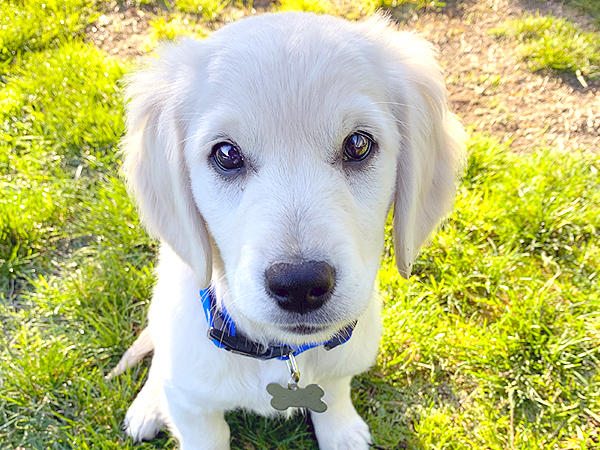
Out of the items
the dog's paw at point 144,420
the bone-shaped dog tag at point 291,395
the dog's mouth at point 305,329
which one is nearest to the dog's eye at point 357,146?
the dog's mouth at point 305,329

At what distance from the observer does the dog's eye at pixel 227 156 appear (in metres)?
1.75

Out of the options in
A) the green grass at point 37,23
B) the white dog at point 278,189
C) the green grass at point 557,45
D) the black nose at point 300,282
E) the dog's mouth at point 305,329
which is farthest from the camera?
the green grass at point 37,23

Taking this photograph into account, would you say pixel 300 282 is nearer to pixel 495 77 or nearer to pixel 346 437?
pixel 346 437

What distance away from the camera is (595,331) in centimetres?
309

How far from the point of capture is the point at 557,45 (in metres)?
4.49

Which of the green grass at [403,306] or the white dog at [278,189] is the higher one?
the white dog at [278,189]

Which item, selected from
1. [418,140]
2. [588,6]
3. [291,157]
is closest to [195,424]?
[291,157]

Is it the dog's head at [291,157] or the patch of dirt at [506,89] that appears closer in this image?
the dog's head at [291,157]

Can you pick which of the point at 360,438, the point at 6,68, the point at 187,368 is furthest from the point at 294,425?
the point at 6,68

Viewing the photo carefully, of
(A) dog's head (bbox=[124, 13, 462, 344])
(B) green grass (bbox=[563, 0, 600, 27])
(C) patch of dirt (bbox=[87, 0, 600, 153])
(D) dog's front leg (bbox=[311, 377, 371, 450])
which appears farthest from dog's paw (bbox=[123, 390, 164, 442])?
(B) green grass (bbox=[563, 0, 600, 27])

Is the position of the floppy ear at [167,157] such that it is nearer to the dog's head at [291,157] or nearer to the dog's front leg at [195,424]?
the dog's head at [291,157]

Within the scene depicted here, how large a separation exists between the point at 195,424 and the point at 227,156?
51.9 inches

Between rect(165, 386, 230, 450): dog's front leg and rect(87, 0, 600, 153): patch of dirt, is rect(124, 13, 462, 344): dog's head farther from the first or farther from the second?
rect(87, 0, 600, 153): patch of dirt

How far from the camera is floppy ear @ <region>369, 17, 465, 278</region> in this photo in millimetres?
1947
